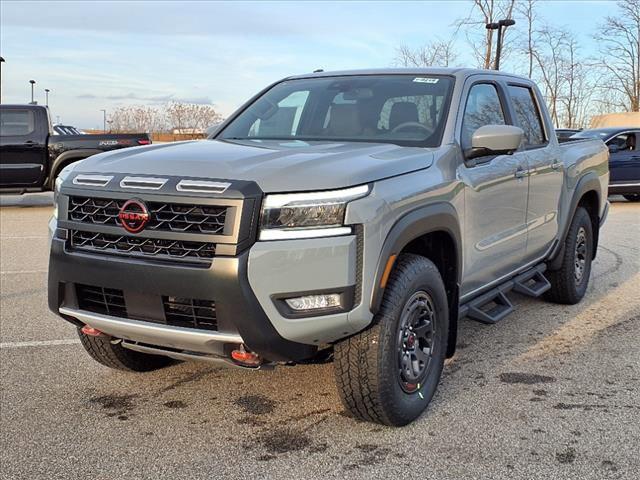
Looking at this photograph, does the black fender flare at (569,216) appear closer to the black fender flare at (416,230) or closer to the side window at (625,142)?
the black fender flare at (416,230)

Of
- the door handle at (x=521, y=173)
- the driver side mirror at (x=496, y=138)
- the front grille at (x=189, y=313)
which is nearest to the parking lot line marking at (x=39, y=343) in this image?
the front grille at (x=189, y=313)

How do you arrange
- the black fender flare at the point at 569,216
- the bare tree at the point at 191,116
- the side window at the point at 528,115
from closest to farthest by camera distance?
the side window at the point at 528,115
the black fender flare at the point at 569,216
the bare tree at the point at 191,116

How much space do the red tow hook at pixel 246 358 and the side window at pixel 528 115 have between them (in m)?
2.89

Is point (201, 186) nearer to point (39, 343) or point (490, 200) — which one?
point (490, 200)

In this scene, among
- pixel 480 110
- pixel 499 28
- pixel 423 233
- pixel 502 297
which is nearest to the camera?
pixel 423 233

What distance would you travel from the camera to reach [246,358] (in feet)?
10.8

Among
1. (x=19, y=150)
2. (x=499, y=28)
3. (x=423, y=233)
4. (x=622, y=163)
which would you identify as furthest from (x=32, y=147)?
(x=499, y=28)

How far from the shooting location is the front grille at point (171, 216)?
3.11 metres

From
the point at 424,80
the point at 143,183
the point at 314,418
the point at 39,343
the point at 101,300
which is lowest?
the point at 39,343

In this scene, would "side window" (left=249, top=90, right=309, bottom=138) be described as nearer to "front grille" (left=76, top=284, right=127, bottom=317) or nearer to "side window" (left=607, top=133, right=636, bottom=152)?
"front grille" (left=76, top=284, right=127, bottom=317)

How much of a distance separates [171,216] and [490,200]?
210cm

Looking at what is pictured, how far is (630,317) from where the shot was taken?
5781 mm

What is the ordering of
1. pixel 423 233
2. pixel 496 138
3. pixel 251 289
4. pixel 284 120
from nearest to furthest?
pixel 251 289
pixel 423 233
pixel 496 138
pixel 284 120

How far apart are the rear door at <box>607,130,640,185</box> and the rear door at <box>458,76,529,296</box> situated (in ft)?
35.8
